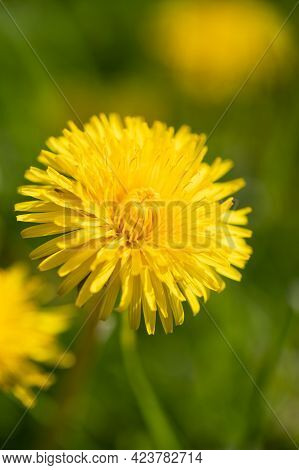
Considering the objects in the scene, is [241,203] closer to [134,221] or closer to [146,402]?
[146,402]

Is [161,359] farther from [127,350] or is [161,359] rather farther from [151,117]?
[151,117]

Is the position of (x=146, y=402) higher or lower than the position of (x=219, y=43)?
lower

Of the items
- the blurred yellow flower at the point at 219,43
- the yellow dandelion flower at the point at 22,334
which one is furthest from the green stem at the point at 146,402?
the blurred yellow flower at the point at 219,43

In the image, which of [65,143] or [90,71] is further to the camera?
[90,71]

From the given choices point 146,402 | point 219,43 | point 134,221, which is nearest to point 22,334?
point 146,402

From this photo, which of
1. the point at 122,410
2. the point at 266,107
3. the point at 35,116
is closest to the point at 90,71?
the point at 35,116

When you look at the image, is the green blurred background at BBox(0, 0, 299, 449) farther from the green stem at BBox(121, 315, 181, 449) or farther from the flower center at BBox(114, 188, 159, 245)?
the flower center at BBox(114, 188, 159, 245)
